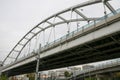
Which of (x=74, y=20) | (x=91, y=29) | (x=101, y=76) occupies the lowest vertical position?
(x=101, y=76)

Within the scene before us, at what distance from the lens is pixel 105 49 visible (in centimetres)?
3631

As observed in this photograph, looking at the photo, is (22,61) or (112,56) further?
(22,61)

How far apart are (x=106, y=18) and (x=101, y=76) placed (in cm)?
6110

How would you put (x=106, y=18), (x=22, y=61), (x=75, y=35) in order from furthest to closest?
(x=22, y=61), (x=75, y=35), (x=106, y=18)

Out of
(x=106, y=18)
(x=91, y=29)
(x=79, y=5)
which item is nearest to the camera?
(x=106, y=18)

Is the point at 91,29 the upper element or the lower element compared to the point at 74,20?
lower

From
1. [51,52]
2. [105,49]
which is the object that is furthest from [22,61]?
[105,49]

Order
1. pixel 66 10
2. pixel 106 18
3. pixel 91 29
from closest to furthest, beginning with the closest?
pixel 106 18 → pixel 91 29 → pixel 66 10

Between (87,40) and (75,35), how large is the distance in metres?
3.20

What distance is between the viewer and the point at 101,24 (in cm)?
2728

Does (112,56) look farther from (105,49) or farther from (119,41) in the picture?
(119,41)

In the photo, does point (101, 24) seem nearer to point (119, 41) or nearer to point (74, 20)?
point (119, 41)

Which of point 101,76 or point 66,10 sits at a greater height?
point 66,10

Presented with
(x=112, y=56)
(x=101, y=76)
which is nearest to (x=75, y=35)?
(x=112, y=56)
